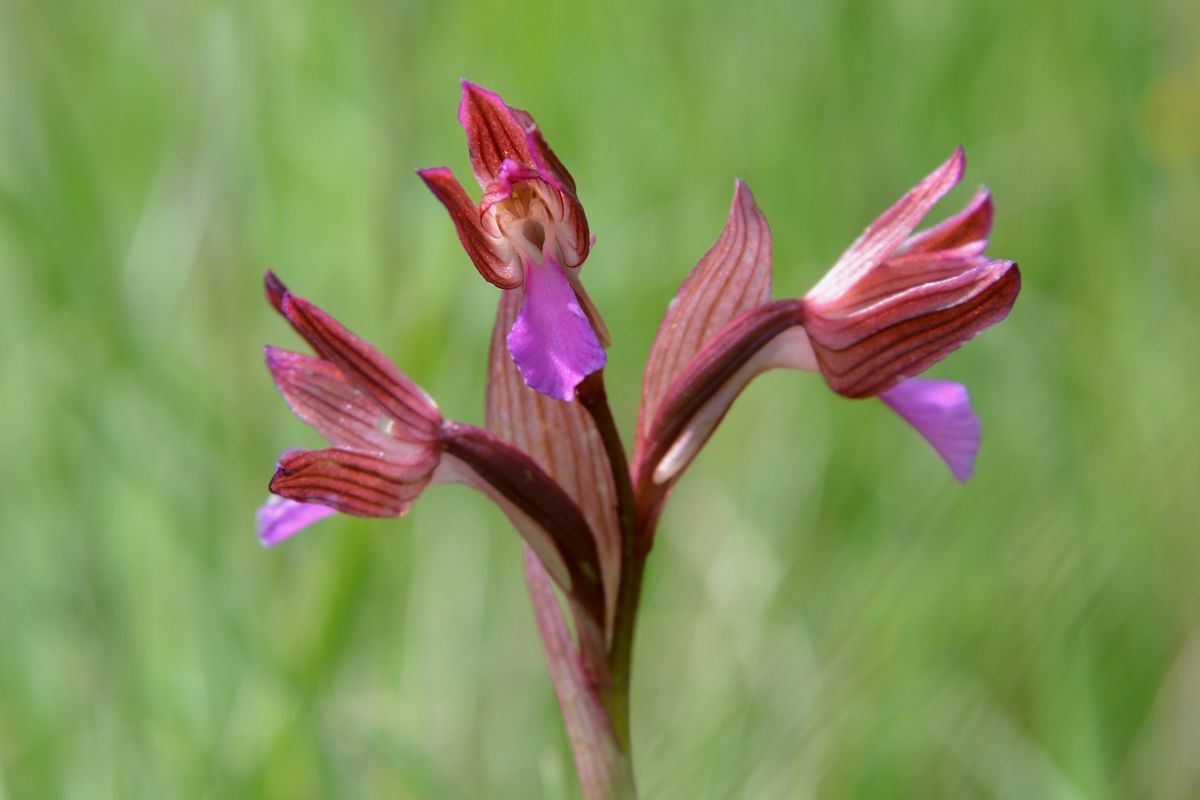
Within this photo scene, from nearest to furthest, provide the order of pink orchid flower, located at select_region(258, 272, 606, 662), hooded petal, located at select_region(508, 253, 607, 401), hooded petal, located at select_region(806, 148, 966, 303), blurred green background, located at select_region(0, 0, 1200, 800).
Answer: hooded petal, located at select_region(508, 253, 607, 401)
pink orchid flower, located at select_region(258, 272, 606, 662)
hooded petal, located at select_region(806, 148, 966, 303)
blurred green background, located at select_region(0, 0, 1200, 800)

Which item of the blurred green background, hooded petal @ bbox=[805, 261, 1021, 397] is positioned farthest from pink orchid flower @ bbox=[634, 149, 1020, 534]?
the blurred green background

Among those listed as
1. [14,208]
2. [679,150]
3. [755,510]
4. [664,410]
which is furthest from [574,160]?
[664,410]

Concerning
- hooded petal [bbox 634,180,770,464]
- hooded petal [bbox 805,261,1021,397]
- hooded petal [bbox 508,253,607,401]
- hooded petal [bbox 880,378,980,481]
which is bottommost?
hooded petal [bbox 880,378,980,481]

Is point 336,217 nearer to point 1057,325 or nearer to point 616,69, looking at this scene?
point 616,69

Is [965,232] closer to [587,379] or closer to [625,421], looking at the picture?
[587,379]

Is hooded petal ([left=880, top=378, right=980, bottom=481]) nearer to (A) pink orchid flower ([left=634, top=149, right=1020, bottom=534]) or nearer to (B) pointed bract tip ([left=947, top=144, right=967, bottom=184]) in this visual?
(A) pink orchid flower ([left=634, top=149, right=1020, bottom=534])

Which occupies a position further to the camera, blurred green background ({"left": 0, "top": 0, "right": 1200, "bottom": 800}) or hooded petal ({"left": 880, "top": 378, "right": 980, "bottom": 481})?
blurred green background ({"left": 0, "top": 0, "right": 1200, "bottom": 800})

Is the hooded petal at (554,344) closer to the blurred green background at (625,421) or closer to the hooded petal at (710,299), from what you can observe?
the hooded petal at (710,299)
